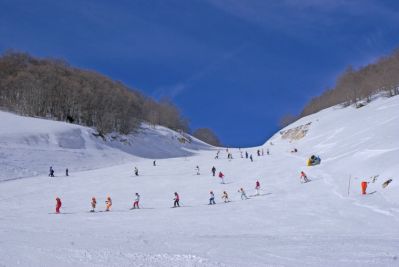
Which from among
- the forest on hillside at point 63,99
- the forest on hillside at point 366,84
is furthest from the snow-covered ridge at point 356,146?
the forest on hillside at point 63,99

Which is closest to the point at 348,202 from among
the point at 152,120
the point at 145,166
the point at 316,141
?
the point at 145,166

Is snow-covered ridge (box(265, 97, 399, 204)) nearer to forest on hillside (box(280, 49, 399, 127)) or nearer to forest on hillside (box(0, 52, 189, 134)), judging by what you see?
forest on hillside (box(280, 49, 399, 127))

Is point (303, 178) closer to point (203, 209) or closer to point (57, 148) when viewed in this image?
point (203, 209)

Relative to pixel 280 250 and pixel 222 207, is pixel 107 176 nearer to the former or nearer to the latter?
pixel 222 207

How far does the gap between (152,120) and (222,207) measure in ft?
308

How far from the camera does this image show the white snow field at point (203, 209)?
10.7 metres

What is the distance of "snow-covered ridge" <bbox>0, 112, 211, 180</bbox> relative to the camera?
48.5 meters

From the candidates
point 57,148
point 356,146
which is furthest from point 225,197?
point 57,148

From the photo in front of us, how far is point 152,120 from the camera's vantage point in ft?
387

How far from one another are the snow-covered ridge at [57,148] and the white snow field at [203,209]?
27cm

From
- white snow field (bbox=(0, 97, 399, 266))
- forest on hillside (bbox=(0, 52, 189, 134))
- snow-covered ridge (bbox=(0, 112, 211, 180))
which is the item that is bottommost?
white snow field (bbox=(0, 97, 399, 266))

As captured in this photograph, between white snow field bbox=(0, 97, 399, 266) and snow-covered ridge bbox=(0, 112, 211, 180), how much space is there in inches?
10.5

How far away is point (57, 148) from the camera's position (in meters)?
59.1

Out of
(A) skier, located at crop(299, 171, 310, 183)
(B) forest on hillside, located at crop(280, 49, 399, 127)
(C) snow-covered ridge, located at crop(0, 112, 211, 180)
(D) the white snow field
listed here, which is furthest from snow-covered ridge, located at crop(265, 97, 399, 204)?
(C) snow-covered ridge, located at crop(0, 112, 211, 180)
